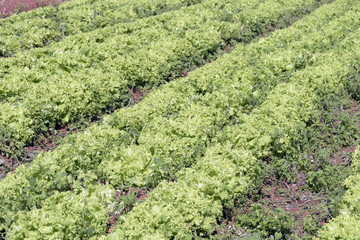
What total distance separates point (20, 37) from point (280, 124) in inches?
424

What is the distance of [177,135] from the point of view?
28.3ft

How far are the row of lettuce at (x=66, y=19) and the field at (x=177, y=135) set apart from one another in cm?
13

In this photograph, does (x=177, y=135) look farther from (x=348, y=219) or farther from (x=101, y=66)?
(x=101, y=66)

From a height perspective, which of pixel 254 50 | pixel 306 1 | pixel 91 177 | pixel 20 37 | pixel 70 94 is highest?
pixel 20 37

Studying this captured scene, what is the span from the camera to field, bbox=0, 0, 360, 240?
6695 millimetres

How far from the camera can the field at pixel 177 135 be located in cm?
670

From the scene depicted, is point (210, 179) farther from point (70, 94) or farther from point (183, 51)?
point (183, 51)

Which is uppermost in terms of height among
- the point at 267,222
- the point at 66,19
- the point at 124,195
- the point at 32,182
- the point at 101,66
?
the point at 66,19

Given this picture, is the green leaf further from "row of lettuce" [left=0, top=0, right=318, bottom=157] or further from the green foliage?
the green foliage

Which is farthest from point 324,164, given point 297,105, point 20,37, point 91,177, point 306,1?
point 306,1

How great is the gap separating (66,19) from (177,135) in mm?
10775

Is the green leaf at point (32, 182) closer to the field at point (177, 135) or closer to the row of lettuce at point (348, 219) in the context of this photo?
the field at point (177, 135)

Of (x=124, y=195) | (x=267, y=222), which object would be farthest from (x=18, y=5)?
(x=267, y=222)

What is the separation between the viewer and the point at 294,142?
30.6 ft
